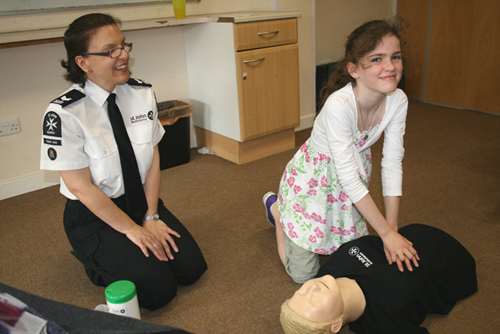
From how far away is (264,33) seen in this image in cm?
262

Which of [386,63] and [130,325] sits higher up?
[386,63]

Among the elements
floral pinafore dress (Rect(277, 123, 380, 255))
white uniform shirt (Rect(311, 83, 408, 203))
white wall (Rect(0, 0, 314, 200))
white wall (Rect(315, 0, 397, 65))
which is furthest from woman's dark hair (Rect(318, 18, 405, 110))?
white wall (Rect(315, 0, 397, 65))

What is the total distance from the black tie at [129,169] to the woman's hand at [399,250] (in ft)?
2.94

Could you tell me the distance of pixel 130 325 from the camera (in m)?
0.80

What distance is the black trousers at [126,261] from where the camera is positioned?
1540 millimetres

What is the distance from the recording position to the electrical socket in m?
2.47

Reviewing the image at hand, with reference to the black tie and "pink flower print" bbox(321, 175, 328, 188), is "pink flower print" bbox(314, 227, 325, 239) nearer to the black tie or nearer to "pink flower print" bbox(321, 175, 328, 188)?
"pink flower print" bbox(321, 175, 328, 188)

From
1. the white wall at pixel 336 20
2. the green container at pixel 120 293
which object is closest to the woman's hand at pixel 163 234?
the green container at pixel 120 293

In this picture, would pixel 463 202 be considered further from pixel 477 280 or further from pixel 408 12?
pixel 408 12

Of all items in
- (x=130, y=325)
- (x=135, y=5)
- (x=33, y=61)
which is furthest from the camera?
(x=135, y=5)

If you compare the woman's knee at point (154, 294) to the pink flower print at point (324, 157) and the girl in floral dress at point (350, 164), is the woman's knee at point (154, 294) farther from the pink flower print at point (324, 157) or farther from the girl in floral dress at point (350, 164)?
the pink flower print at point (324, 157)

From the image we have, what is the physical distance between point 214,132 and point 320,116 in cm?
148

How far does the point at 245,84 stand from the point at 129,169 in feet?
3.81

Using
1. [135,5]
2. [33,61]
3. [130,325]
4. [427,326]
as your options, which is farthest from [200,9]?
[130,325]
